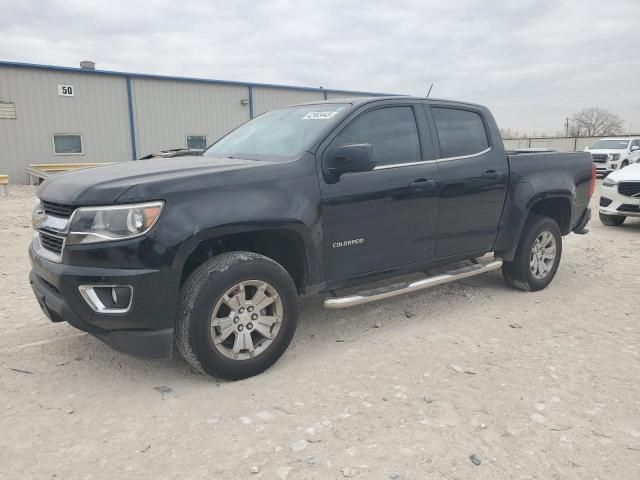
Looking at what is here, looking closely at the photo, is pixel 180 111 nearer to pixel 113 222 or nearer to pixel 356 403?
pixel 113 222

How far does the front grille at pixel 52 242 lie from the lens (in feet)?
10.2

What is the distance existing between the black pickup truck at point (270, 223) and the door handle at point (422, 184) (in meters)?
0.01

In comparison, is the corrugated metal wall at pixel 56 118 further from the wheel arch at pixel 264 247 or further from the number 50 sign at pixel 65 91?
the wheel arch at pixel 264 247

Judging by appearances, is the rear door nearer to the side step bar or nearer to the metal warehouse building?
the side step bar

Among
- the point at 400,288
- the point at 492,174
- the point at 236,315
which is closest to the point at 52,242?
the point at 236,315

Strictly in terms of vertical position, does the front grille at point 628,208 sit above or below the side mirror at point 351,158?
below

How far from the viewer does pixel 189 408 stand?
3.02m

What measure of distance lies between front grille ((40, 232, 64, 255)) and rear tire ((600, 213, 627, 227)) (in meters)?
9.53

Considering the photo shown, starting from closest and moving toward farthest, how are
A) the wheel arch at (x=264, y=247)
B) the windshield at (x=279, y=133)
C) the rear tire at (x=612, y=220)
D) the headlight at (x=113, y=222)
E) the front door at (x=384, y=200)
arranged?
the headlight at (x=113, y=222) < the wheel arch at (x=264, y=247) < the front door at (x=384, y=200) < the windshield at (x=279, y=133) < the rear tire at (x=612, y=220)

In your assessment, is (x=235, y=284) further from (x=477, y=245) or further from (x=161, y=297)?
(x=477, y=245)

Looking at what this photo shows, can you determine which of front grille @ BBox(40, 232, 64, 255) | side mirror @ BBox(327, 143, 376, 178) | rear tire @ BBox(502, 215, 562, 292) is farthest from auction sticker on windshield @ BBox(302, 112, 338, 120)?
rear tire @ BBox(502, 215, 562, 292)

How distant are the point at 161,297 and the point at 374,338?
6.05ft

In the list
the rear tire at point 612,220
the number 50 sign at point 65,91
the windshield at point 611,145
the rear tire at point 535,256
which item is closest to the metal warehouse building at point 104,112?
the number 50 sign at point 65,91

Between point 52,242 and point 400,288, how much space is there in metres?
2.53
